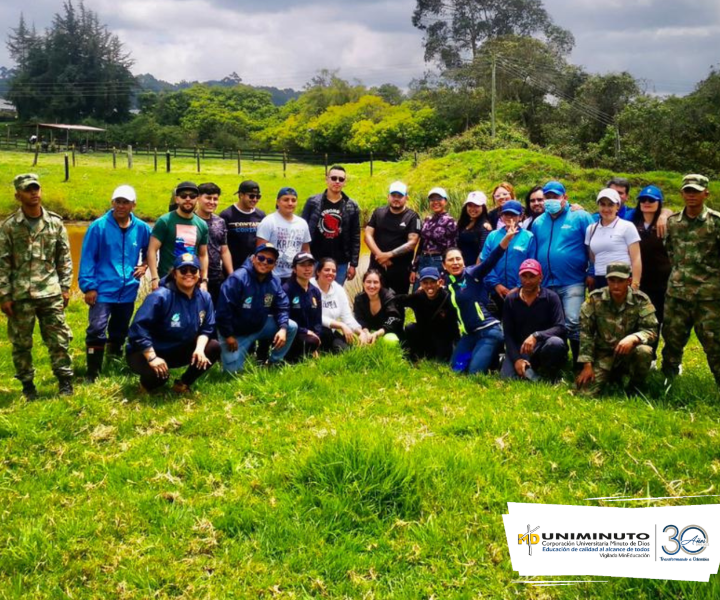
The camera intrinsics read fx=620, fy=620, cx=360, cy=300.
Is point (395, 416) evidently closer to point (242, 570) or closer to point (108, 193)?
point (242, 570)

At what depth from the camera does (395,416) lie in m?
5.86

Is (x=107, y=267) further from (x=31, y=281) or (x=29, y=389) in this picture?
(x=29, y=389)

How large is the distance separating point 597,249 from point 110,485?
5447mm

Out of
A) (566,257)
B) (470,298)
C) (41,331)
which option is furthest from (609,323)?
(41,331)

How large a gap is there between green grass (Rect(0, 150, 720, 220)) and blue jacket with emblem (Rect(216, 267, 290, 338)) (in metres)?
A: 11.5

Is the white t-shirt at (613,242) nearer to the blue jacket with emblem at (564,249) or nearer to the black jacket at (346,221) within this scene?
the blue jacket with emblem at (564,249)

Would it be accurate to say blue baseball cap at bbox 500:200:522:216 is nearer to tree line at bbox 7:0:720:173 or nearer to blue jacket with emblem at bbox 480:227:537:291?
blue jacket with emblem at bbox 480:227:537:291

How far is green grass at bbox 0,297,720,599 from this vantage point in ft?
12.0

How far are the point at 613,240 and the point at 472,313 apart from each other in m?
1.78

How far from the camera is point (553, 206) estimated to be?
726cm

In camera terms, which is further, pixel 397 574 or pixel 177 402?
pixel 177 402

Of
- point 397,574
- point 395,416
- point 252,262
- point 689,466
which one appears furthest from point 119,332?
point 689,466

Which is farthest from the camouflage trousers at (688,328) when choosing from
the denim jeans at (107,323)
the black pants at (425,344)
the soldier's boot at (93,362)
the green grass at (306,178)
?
the green grass at (306,178)

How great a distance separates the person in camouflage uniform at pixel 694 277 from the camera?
6227 mm
